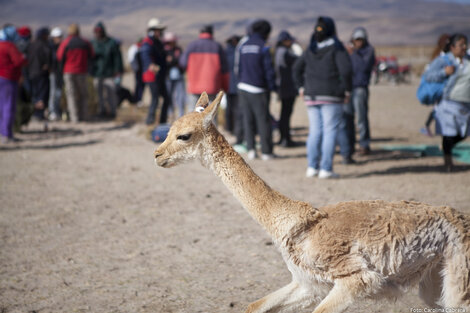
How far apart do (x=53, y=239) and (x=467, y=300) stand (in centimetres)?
475

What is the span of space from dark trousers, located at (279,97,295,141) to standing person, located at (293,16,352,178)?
3.00 m

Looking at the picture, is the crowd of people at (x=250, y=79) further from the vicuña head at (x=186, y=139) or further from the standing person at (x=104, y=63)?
the vicuña head at (x=186, y=139)

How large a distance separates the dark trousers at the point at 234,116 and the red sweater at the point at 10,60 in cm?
461

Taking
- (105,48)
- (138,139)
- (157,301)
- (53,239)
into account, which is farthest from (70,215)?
(105,48)

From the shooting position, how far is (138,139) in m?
13.7

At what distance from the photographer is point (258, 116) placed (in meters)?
10.2

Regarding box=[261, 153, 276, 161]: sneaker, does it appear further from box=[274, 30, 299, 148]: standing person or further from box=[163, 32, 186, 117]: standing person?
box=[163, 32, 186, 117]: standing person

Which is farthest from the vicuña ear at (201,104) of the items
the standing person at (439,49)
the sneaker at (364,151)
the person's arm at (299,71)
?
the sneaker at (364,151)

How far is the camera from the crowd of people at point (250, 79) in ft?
27.6

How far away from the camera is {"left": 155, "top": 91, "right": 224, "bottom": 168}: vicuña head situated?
3707mm

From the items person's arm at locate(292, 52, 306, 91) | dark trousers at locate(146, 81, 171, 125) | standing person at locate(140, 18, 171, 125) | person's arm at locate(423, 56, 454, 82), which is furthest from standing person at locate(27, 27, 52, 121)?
person's arm at locate(423, 56, 454, 82)

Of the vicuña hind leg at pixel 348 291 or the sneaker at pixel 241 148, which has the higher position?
the vicuña hind leg at pixel 348 291

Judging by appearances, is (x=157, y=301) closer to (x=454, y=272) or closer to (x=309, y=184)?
(x=454, y=272)

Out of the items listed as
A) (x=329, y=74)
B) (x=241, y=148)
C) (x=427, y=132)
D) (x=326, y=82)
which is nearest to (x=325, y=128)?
(x=326, y=82)
